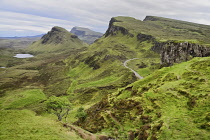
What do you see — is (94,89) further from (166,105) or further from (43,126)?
(43,126)

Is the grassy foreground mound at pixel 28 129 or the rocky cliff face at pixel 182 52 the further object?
the rocky cliff face at pixel 182 52

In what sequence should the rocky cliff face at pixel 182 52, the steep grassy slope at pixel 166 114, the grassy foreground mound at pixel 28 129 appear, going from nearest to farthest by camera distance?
the grassy foreground mound at pixel 28 129 → the steep grassy slope at pixel 166 114 → the rocky cliff face at pixel 182 52

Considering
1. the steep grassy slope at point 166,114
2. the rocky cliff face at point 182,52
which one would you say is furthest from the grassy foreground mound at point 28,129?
the rocky cliff face at point 182,52

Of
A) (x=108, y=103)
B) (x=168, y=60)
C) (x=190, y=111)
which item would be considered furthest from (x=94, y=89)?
(x=190, y=111)

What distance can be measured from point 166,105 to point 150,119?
707 cm

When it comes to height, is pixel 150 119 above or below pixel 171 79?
below

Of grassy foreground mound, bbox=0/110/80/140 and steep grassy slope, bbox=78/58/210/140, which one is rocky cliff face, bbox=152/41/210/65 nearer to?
steep grassy slope, bbox=78/58/210/140

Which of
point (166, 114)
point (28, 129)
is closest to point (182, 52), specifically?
point (166, 114)

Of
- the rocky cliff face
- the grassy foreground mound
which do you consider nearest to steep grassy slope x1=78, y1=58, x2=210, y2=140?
the grassy foreground mound

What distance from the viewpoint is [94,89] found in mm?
138500

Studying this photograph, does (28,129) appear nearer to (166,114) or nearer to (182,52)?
(166,114)

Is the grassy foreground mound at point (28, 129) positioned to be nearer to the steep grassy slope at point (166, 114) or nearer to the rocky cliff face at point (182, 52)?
the steep grassy slope at point (166, 114)

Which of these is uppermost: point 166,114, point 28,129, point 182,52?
point 182,52

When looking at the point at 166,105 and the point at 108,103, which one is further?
the point at 108,103
